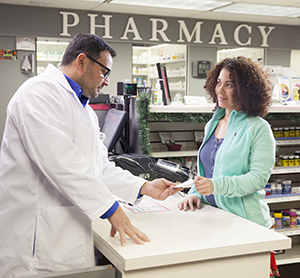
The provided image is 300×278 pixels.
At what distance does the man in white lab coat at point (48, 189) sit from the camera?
4.55 ft

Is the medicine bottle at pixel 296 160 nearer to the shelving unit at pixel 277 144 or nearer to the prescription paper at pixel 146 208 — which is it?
the shelving unit at pixel 277 144

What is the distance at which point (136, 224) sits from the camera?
68.7 inches

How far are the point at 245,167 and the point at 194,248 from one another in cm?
69

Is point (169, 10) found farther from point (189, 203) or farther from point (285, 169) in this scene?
point (189, 203)

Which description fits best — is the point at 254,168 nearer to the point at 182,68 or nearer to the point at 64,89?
the point at 64,89

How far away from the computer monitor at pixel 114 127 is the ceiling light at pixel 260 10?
4184mm

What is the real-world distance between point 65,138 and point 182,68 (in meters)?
7.00

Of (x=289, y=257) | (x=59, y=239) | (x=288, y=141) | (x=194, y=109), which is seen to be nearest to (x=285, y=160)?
(x=288, y=141)

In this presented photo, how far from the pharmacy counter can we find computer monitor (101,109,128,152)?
3.94 ft

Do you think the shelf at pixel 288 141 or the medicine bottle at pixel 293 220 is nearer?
the shelf at pixel 288 141

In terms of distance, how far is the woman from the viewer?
6.23 feet

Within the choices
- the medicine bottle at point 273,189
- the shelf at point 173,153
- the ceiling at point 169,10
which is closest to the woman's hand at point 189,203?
the shelf at point 173,153

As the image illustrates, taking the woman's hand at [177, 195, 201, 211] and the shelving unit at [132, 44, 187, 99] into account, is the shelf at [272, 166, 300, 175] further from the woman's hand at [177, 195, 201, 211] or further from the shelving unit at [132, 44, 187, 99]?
the shelving unit at [132, 44, 187, 99]

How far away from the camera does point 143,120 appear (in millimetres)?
3002
